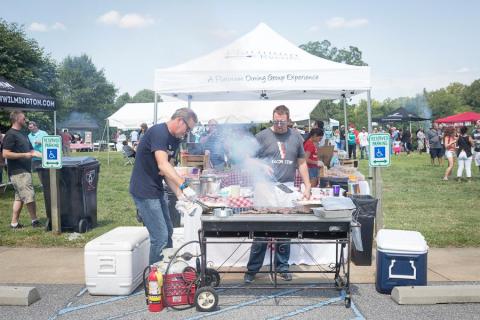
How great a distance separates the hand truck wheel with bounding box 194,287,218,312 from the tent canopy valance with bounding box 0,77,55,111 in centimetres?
762

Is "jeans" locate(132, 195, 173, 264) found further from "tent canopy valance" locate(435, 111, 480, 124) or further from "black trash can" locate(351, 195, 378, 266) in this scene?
"tent canopy valance" locate(435, 111, 480, 124)

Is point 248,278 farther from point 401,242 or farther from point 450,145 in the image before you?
point 450,145

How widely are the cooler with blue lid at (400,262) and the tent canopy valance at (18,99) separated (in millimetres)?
8379

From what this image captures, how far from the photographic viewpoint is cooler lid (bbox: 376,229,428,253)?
4.46 m

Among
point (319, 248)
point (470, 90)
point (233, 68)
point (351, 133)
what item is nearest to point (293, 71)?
point (233, 68)

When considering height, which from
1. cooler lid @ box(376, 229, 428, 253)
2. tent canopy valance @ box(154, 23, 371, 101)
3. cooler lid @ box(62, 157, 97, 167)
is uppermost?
tent canopy valance @ box(154, 23, 371, 101)

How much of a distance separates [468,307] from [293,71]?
14.8 ft

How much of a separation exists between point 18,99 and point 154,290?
7.60 meters

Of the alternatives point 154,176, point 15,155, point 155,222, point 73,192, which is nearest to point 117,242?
point 155,222

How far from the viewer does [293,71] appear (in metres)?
7.64

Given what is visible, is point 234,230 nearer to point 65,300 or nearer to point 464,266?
point 65,300

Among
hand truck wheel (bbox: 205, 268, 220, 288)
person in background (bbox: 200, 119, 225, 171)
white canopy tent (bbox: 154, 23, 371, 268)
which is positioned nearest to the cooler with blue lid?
hand truck wheel (bbox: 205, 268, 220, 288)

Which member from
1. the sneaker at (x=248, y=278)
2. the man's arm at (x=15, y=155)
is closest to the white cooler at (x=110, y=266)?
the sneaker at (x=248, y=278)

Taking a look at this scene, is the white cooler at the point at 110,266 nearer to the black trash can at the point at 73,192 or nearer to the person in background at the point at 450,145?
the black trash can at the point at 73,192
